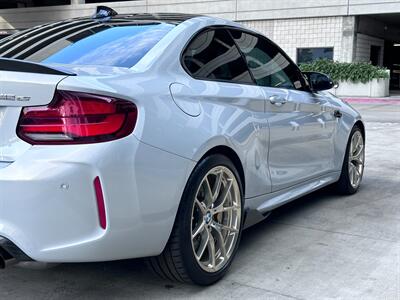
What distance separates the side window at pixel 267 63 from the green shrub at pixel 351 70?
777 inches

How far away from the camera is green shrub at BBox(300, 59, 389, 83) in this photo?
23.5m

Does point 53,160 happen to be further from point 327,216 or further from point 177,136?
point 327,216

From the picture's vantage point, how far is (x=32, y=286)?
3.31 metres

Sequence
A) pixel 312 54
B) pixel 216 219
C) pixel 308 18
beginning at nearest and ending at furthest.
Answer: pixel 216 219 → pixel 308 18 → pixel 312 54

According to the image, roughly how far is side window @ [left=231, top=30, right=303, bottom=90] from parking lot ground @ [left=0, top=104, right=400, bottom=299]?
1.23m

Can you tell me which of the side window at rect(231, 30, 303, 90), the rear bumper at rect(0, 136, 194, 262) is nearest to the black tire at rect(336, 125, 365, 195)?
the side window at rect(231, 30, 303, 90)

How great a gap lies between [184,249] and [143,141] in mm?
702

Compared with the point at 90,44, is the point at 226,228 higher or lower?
lower

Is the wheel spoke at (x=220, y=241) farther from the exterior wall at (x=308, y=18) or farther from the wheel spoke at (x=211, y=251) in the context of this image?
the exterior wall at (x=308, y=18)

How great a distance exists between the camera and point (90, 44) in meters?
3.29

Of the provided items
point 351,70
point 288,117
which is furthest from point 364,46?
point 288,117

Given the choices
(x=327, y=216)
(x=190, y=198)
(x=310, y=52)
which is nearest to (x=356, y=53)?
(x=310, y=52)

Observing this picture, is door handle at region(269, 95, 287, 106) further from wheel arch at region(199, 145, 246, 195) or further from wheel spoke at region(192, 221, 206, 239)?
wheel spoke at region(192, 221, 206, 239)

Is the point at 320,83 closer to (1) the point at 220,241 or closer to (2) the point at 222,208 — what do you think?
(2) the point at 222,208
